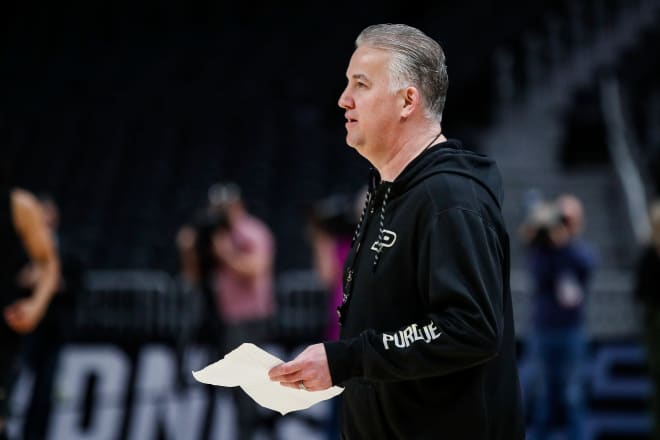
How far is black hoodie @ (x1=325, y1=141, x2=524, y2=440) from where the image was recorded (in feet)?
7.67

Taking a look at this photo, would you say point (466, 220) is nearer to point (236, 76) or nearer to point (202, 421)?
point (202, 421)

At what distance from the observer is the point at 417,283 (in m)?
2.45

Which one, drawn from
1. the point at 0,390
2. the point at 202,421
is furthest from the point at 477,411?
the point at 202,421

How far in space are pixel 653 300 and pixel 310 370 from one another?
17.9 feet

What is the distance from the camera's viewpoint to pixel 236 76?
17625 mm

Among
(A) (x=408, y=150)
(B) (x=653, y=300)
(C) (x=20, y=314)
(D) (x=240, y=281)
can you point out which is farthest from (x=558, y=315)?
(A) (x=408, y=150)

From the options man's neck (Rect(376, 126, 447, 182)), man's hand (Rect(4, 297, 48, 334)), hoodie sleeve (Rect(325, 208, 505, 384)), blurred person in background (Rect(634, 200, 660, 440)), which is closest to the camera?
hoodie sleeve (Rect(325, 208, 505, 384))

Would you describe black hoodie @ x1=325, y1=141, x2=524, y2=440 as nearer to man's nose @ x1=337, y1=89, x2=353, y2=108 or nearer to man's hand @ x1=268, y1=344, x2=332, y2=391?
man's hand @ x1=268, y1=344, x2=332, y2=391

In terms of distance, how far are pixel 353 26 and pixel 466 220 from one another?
53.0ft

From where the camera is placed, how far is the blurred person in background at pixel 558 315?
25.2ft

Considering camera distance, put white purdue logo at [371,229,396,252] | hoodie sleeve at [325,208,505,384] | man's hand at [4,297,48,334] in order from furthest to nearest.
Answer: man's hand at [4,297,48,334] → white purdue logo at [371,229,396,252] → hoodie sleeve at [325,208,505,384]

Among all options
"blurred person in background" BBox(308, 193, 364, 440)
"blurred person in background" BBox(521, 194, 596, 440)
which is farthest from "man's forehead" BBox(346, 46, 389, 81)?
"blurred person in background" BBox(521, 194, 596, 440)

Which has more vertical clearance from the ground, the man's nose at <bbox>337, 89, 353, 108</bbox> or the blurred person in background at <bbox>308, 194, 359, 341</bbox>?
the blurred person in background at <bbox>308, 194, 359, 341</bbox>

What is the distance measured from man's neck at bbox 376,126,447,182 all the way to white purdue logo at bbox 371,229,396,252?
0.17 metres
